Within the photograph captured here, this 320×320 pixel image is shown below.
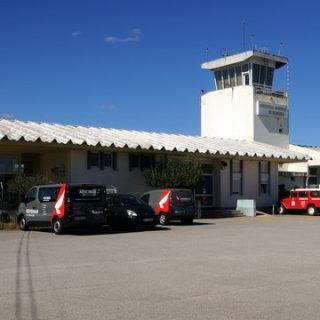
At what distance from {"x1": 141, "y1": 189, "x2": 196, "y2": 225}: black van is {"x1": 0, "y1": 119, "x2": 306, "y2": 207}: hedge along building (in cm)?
490

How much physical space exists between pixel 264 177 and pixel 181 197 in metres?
15.5

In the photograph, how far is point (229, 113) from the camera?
45094 mm

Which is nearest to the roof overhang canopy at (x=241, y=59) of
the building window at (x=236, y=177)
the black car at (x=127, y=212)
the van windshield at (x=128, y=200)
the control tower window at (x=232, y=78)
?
the control tower window at (x=232, y=78)

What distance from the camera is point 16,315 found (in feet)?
23.0

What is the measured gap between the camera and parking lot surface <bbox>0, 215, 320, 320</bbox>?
23.8ft

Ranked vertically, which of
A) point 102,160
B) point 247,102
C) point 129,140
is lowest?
point 102,160

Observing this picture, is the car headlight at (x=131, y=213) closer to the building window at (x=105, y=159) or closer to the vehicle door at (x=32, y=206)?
the vehicle door at (x=32, y=206)

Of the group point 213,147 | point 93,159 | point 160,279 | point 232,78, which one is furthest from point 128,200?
point 232,78

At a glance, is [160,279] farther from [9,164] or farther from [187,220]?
[9,164]

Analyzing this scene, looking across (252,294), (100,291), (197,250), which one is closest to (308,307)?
(252,294)

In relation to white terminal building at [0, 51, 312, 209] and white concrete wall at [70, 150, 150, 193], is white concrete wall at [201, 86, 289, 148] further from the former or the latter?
white concrete wall at [70, 150, 150, 193]

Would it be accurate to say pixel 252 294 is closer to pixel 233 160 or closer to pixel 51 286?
pixel 51 286

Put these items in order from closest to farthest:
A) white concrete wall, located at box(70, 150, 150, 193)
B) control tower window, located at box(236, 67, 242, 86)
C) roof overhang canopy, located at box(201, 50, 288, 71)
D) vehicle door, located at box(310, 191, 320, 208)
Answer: white concrete wall, located at box(70, 150, 150, 193)
vehicle door, located at box(310, 191, 320, 208)
roof overhang canopy, located at box(201, 50, 288, 71)
control tower window, located at box(236, 67, 242, 86)

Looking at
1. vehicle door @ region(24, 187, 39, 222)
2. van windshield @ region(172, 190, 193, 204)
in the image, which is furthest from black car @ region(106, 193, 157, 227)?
van windshield @ region(172, 190, 193, 204)
